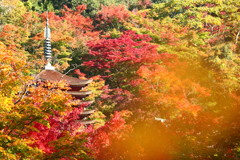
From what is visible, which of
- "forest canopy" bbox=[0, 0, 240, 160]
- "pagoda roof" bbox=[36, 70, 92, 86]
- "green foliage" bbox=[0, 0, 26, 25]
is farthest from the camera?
"green foliage" bbox=[0, 0, 26, 25]

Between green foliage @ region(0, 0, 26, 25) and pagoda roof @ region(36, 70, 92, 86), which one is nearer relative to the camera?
pagoda roof @ region(36, 70, 92, 86)

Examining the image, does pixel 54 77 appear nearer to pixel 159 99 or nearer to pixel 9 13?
pixel 159 99

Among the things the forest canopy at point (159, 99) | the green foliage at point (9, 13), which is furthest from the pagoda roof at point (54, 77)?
the green foliage at point (9, 13)

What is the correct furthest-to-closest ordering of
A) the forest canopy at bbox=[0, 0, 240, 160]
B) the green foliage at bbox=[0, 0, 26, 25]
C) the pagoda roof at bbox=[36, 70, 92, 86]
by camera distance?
the green foliage at bbox=[0, 0, 26, 25], the pagoda roof at bbox=[36, 70, 92, 86], the forest canopy at bbox=[0, 0, 240, 160]

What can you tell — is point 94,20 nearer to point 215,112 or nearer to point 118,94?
point 118,94

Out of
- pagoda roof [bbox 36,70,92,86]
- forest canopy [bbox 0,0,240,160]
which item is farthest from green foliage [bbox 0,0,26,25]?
pagoda roof [bbox 36,70,92,86]

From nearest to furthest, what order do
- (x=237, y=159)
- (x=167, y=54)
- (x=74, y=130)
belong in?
1. (x=74, y=130)
2. (x=237, y=159)
3. (x=167, y=54)

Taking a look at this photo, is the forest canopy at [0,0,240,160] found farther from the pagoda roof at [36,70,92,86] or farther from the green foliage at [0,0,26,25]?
the green foliage at [0,0,26,25]

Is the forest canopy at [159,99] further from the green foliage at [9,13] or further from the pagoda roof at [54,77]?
the green foliage at [9,13]

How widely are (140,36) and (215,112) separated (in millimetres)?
6787

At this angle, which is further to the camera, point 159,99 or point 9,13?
point 9,13

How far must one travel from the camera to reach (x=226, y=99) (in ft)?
45.5

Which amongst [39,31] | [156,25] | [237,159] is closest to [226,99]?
[237,159]

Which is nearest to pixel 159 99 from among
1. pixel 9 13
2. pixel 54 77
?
pixel 54 77
